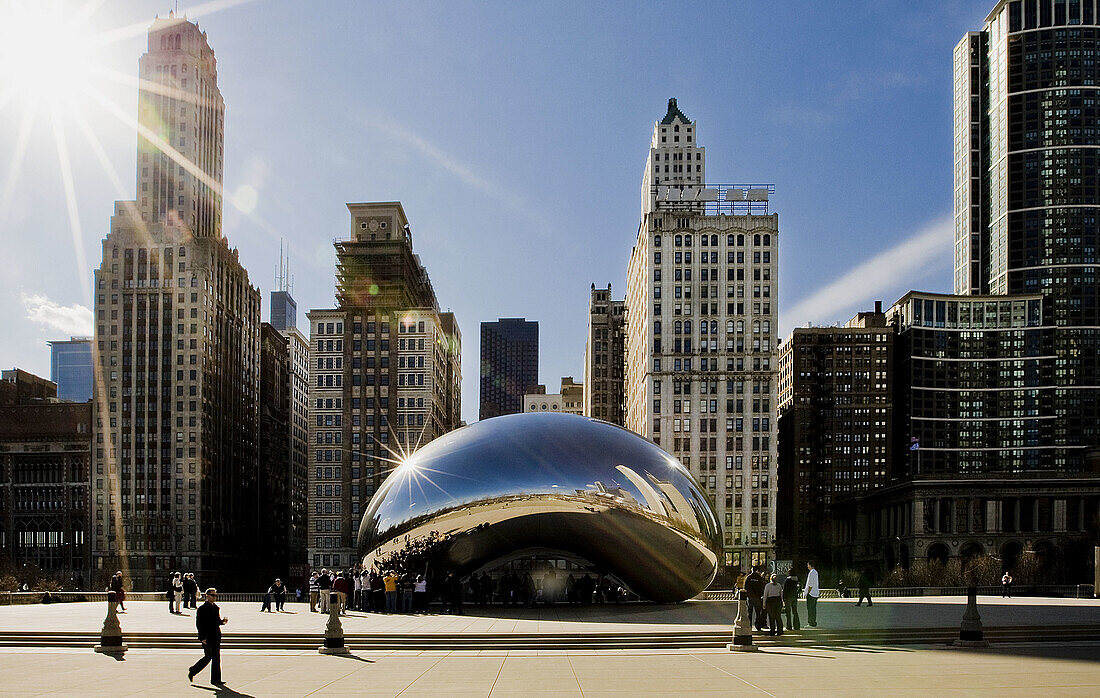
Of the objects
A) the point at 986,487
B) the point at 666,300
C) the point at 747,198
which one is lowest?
the point at 986,487

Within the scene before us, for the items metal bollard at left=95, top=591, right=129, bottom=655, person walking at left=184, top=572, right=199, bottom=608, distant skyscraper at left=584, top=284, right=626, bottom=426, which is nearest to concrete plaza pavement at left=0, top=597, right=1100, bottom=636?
person walking at left=184, top=572, right=199, bottom=608

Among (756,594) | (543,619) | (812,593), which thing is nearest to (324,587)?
(543,619)

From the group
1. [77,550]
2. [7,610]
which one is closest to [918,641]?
[7,610]

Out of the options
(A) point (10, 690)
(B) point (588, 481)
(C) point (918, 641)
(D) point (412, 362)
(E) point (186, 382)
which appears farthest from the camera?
(E) point (186, 382)

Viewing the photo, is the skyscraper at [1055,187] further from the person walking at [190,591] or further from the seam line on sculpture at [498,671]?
the seam line on sculpture at [498,671]

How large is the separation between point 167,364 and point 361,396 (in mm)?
30075

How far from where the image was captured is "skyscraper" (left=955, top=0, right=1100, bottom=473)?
172 m

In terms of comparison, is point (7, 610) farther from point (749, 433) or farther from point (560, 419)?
point (749, 433)

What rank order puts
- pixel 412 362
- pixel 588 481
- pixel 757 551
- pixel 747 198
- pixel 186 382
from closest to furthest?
pixel 588 481 → pixel 757 551 → pixel 747 198 → pixel 412 362 → pixel 186 382

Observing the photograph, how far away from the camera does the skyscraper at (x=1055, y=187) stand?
172250mm

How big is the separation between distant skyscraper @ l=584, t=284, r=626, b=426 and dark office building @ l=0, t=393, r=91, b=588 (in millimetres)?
82085

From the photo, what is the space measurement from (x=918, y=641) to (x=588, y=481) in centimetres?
1148

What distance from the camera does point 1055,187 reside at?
175375mm

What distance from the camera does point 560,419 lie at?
3575cm
